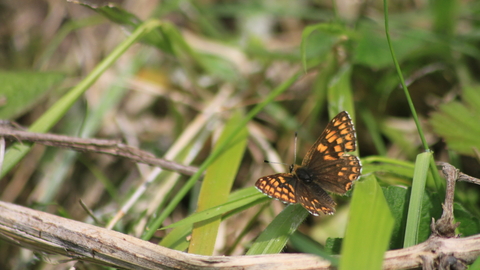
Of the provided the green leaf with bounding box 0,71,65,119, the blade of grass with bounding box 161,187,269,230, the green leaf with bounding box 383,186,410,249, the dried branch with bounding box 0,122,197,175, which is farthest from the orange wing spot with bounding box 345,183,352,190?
the green leaf with bounding box 0,71,65,119

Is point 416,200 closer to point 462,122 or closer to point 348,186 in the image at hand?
point 348,186

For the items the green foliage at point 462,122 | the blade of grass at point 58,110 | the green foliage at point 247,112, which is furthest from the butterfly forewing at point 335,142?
the blade of grass at point 58,110

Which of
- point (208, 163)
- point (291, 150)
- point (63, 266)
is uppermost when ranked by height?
point (291, 150)

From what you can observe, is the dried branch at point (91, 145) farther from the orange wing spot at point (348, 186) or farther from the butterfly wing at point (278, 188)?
the orange wing spot at point (348, 186)

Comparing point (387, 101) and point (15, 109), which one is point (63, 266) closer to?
point (15, 109)

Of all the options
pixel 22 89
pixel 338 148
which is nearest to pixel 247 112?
pixel 338 148

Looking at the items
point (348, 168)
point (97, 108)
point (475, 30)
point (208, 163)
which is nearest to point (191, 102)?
point (97, 108)

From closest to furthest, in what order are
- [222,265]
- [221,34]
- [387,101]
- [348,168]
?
[222,265] → [348,168] → [387,101] → [221,34]
